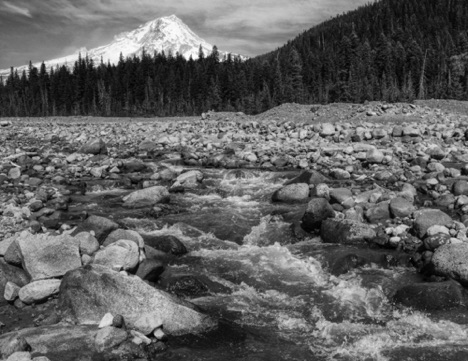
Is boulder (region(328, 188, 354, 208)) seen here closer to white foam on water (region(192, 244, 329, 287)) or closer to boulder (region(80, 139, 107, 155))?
white foam on water (region(192, 244, 329, 287))

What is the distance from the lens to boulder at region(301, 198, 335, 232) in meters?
11.9

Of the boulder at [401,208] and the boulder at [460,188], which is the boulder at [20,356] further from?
the boulder at [460,188]

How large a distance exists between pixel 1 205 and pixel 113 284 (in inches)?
319

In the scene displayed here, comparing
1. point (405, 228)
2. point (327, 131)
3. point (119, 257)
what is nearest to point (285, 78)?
point (327, 131)

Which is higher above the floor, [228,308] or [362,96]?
[362,96]

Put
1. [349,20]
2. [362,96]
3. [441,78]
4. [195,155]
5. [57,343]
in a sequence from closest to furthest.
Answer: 1. [57,343]
2. [195,155]
3. [362,96]
4. [441,78]
5. [349,20]

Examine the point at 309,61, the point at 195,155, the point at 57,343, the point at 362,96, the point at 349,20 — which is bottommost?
the point at 57,343

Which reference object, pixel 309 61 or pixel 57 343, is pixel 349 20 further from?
pixel 57 343

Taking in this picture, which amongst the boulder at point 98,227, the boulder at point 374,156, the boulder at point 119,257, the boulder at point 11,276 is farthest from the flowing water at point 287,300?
the boulder at point 374,156

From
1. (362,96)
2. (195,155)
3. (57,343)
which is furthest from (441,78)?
(57,343)

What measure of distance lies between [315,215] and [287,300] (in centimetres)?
402

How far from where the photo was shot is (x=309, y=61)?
283ft

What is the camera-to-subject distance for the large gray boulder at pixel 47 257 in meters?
8.32

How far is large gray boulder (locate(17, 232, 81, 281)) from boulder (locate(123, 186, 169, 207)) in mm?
6054
